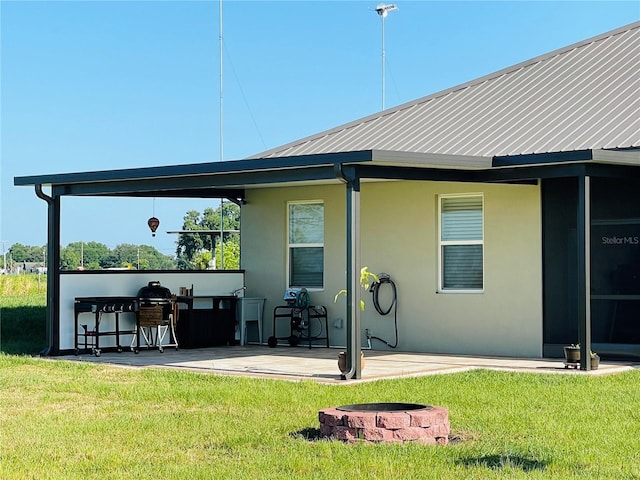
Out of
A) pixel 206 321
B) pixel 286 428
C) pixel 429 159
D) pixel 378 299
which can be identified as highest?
pixel 429 159

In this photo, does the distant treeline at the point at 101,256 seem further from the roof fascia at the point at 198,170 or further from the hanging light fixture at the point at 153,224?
the roof fascia at the point at 198,170

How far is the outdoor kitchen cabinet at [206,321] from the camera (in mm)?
16391

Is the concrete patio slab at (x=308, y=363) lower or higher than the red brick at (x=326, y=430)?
higher

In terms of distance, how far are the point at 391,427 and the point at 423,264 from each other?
7613mm

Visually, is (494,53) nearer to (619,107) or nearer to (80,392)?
(619,107)

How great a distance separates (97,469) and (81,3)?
20.9 metres

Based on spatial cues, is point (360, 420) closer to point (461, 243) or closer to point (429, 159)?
point (429, 159)

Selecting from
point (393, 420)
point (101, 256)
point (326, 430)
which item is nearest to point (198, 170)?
point (326, 430)

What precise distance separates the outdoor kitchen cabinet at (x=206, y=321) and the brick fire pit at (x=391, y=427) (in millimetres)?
8392

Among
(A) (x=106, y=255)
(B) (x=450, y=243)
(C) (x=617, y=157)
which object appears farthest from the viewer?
(A) (x=106, y=255)

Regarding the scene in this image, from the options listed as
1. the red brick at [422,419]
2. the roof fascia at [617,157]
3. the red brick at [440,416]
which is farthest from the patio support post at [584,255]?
the red brick at [422,419]

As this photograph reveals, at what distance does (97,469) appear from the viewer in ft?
24.0

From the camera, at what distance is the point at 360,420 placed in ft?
26.6

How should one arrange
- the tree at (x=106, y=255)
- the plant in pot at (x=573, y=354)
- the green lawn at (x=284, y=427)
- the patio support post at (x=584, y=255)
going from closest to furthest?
the green lawn at (x=284, y=427) < the patio support post at (x=584, y=255) < the plant in pot at (x=573, y=354) < the tree at (x=106, y=255)
